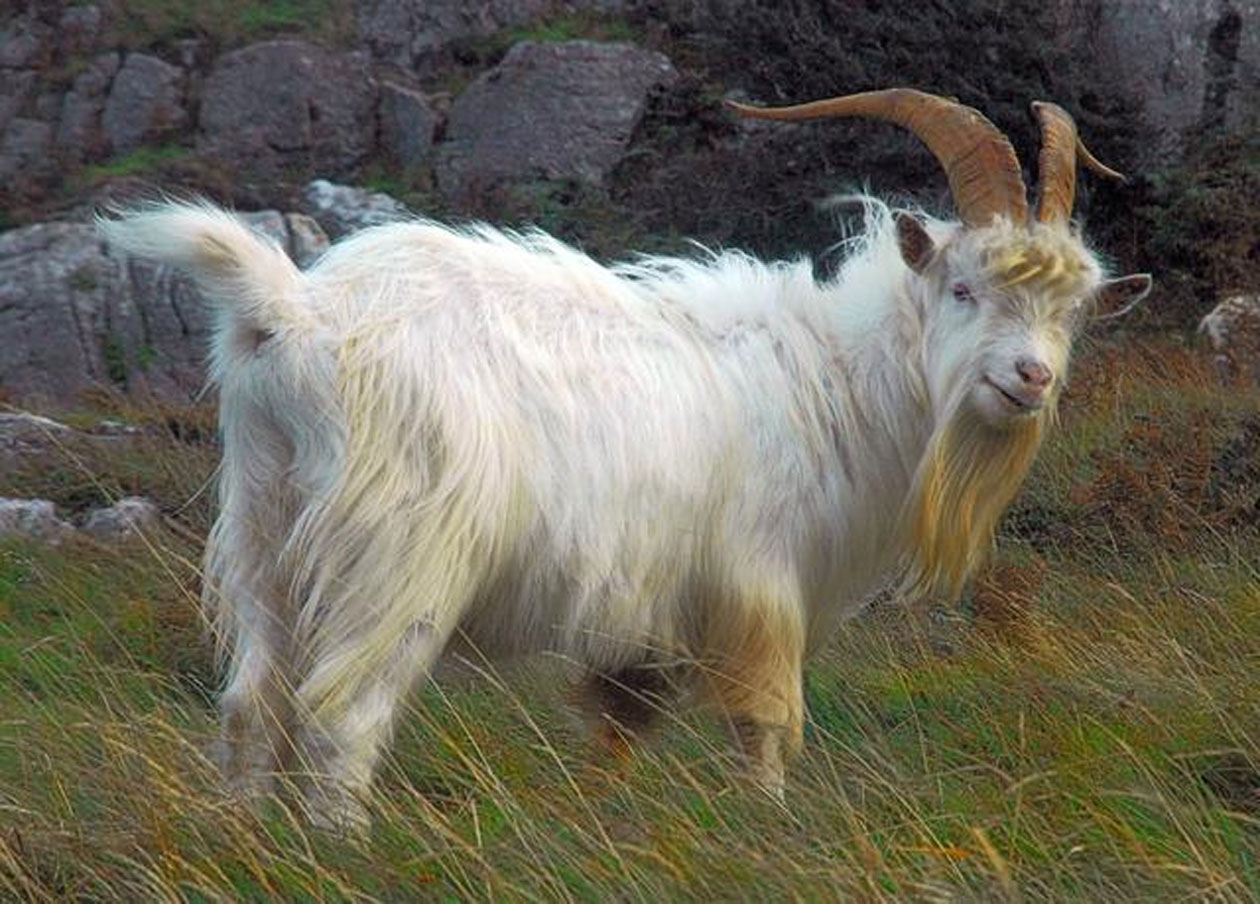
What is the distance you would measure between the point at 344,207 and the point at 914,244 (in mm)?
11994

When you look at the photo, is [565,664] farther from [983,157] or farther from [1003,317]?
[983,157]

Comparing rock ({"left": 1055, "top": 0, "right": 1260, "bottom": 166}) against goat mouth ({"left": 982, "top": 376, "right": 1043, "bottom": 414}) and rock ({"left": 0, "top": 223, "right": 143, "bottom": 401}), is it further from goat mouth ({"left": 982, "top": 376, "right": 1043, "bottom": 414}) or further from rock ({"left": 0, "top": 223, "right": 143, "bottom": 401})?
goat mouth ({"left": 982, "top": 376, "right": 1043, "bottom": 414})


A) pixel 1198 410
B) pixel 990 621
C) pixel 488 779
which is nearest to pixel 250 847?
pixel 488 779

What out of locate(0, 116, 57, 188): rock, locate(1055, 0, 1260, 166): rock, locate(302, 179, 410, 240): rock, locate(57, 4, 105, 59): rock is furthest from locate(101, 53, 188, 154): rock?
locate(1055, 0, 1260, 166): rock

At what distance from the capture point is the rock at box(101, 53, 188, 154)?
19.6 meters

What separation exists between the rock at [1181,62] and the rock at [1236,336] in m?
3.78

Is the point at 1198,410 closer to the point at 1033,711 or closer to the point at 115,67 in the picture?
the point at 1033,711

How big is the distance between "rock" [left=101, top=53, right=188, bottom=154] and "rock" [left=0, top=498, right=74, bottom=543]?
1138cm

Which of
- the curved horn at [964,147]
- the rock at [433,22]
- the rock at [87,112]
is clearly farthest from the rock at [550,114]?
the curved horn at [964,147]

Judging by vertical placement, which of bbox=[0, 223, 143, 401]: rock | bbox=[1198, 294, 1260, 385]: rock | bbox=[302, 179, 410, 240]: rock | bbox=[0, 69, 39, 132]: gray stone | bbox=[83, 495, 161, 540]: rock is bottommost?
bbox=[0, 69, 39, 132]: gray stone

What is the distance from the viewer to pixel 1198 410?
9.45 m

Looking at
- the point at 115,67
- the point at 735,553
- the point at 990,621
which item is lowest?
the point at 115,67

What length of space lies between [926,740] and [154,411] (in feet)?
22.2

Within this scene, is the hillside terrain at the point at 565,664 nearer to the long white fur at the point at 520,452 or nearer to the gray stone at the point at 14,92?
the gray stone at the point at 14,92
